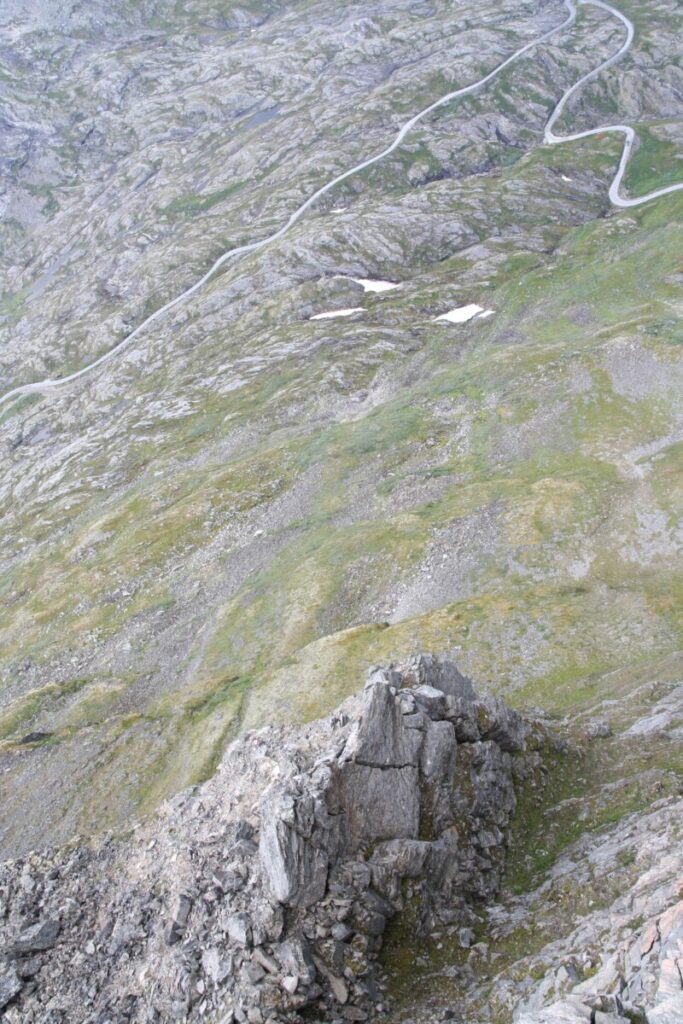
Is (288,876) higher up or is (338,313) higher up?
(288,876)

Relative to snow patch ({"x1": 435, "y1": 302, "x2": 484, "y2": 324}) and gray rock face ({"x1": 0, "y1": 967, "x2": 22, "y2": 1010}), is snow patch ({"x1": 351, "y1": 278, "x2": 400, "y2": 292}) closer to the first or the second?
snow patch ({"x1": 435, "y1": 302, "x2": 484, "y2": 324})

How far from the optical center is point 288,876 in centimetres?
2603

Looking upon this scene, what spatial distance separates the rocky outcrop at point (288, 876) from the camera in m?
25.0

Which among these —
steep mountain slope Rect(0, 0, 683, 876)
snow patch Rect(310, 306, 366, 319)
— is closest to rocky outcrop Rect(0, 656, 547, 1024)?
steep mountain slope Rect(0, 0, 683, 876)

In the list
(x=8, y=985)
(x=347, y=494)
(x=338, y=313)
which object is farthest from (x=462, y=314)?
(x=8, y=985)

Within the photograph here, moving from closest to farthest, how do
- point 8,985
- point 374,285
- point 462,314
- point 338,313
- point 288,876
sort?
1. point 288,876
2. point 8,985
3. point 462,314
4. point 338,313
5. point 374,285

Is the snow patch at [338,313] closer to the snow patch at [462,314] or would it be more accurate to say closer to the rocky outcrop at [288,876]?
the snow patch at [462,314]

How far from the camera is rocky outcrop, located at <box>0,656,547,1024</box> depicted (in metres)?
25.0

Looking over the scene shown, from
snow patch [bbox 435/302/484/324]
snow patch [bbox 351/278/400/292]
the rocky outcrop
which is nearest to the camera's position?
the rocky outcrop

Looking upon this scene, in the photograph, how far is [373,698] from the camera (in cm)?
3184

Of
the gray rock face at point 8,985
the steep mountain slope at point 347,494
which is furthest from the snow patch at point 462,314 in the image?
the gray rock face at point 8,985

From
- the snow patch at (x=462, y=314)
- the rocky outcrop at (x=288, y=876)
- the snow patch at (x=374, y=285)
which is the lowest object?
the snow patch at (x=462, y=314)

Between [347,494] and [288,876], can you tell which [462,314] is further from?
[288,876]

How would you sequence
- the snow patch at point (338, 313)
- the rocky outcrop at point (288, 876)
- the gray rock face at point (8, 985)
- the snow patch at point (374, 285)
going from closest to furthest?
1. the rocky outcrop at point (288, 876)
2. the gray rock face at point (8, 985)
3. the snow patch at point (338, 313)
4. the snow patch at point (374, 285)
